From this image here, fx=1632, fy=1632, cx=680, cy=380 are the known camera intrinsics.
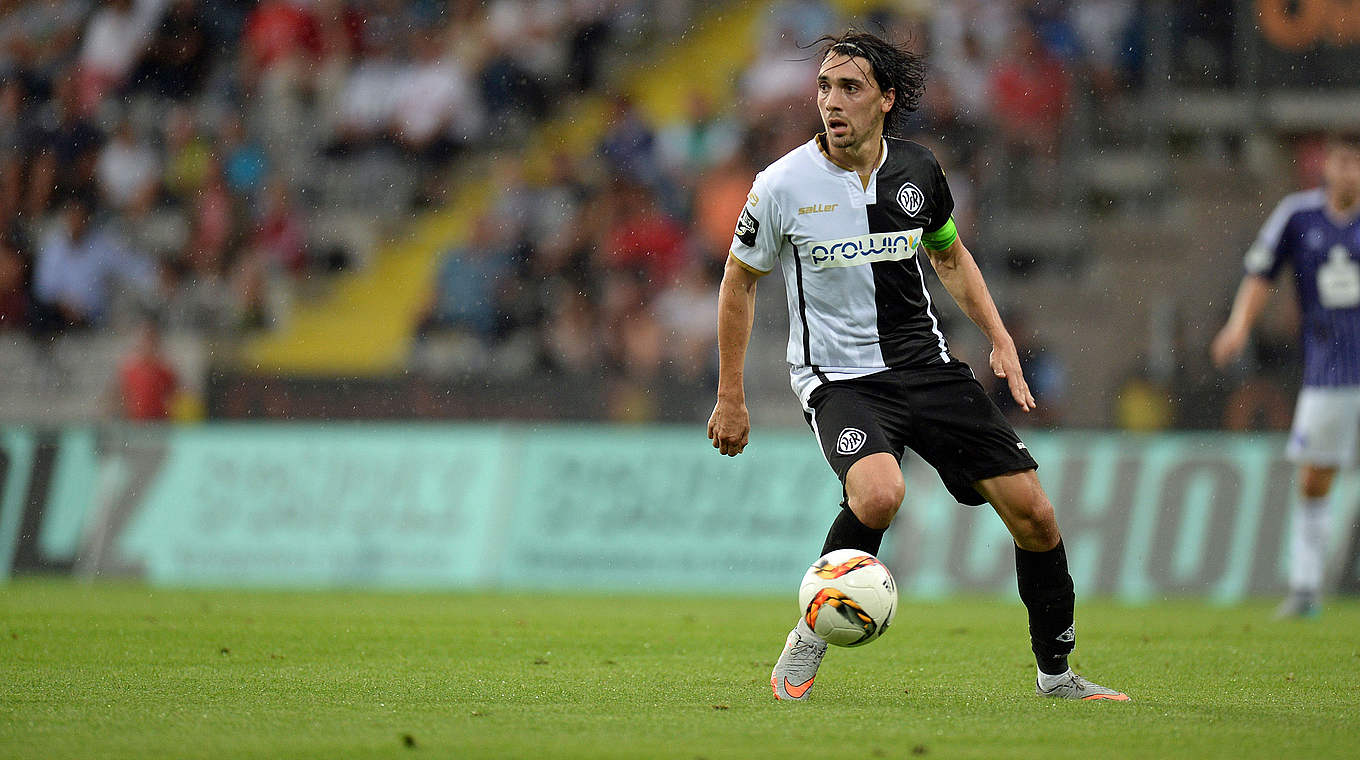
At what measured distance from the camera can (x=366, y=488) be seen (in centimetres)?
1297

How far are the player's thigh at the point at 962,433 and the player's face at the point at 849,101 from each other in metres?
0.91

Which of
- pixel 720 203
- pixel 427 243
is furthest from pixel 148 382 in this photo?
pixel 720 203

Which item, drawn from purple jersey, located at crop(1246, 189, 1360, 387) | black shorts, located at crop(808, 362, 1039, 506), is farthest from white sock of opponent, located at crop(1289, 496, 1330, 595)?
black shorts, located at crop(808, 362, 1039, 506)

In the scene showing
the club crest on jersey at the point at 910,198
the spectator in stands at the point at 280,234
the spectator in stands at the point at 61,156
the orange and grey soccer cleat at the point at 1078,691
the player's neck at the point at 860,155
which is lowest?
the spectator in stands at the point at 280,234

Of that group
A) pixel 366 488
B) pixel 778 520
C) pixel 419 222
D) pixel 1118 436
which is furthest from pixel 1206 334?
pixel 419 222

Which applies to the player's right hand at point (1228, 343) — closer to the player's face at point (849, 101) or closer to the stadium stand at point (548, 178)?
the stadium stand at point (548, 178)

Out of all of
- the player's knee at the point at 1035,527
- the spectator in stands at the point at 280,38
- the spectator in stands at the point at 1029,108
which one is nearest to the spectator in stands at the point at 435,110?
the spectator in stands at the point at 280,38

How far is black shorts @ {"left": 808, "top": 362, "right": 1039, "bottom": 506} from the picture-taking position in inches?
227

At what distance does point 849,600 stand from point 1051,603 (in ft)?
2.95

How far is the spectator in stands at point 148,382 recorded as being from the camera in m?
15.1

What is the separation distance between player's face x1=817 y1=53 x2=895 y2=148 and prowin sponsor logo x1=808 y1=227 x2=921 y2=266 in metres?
0.35

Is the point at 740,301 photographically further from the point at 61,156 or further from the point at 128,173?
the point at 61,156

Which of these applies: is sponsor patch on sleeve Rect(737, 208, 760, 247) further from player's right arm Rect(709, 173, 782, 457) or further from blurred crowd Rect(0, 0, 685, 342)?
blurred crowd Rect(0, 0, 685, 342)

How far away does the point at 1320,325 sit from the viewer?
10.2 metres
